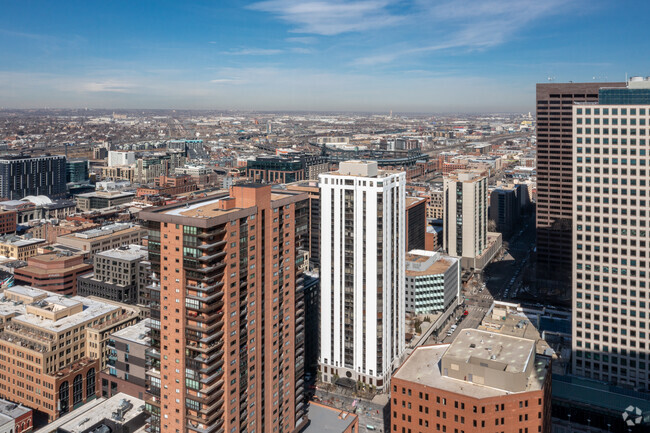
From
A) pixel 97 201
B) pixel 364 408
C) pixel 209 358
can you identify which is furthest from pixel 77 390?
pixel 97 201

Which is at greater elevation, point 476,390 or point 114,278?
Answer: point 114,278

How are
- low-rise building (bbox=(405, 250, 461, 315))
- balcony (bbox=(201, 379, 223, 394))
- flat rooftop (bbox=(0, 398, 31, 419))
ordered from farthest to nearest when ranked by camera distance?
low-rise building (bbox=(405, 250, 461, 315)), flat rooftop (bbox=(0, 398, 31, 419)), balcony (bbox=(201, 379, 223, 394))

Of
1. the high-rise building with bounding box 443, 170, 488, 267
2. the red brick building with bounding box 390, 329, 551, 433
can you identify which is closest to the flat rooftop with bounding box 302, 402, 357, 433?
the red brick building with bounding box 390, 329, 551, 433

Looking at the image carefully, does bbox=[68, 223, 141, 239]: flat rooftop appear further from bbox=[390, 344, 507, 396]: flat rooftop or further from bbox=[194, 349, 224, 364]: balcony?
bbox=[390, 344, 507, 396]: flat rooftop

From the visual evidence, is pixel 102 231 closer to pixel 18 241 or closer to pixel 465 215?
pixel 18 241

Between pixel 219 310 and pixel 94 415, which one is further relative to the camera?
pixel 94 415

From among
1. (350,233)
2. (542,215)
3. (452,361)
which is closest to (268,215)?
(452,361)
